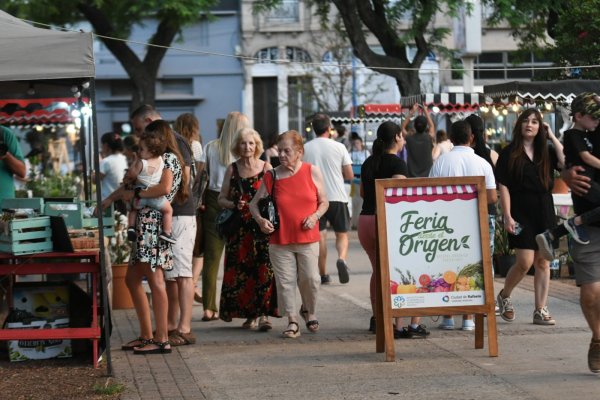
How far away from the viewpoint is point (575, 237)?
7.82 meters

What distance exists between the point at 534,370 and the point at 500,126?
20100mm

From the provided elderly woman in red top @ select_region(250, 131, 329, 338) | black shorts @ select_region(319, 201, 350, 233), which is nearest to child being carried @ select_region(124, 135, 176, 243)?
elderly woman in red top @ select_region(250, 131, 329, 338)

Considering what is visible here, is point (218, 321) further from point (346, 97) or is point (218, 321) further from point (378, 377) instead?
point (346, 97)

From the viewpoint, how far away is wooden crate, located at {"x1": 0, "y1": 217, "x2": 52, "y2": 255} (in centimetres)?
836

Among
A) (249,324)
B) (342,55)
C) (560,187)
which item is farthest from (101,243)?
(342,55)

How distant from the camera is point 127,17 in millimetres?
30344

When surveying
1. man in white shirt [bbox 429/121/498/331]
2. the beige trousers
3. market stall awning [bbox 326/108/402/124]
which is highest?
market stall awning [bbox 326/108/402/124]

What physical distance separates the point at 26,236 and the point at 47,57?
1333 mm

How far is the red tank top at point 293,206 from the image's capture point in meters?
9.65

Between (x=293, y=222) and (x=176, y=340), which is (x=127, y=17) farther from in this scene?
(x=176, y=340)

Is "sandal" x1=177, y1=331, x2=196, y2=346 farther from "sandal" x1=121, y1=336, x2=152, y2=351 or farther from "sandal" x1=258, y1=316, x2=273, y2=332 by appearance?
"sandal" x1=258, y1=316, x2=273, y2=332

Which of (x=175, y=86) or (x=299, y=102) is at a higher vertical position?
(x=175, y=86)

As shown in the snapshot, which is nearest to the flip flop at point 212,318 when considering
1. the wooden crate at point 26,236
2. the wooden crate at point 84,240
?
the wooden crate at point 84,240

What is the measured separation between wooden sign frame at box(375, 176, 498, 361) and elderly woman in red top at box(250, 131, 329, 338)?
46.9 inches
